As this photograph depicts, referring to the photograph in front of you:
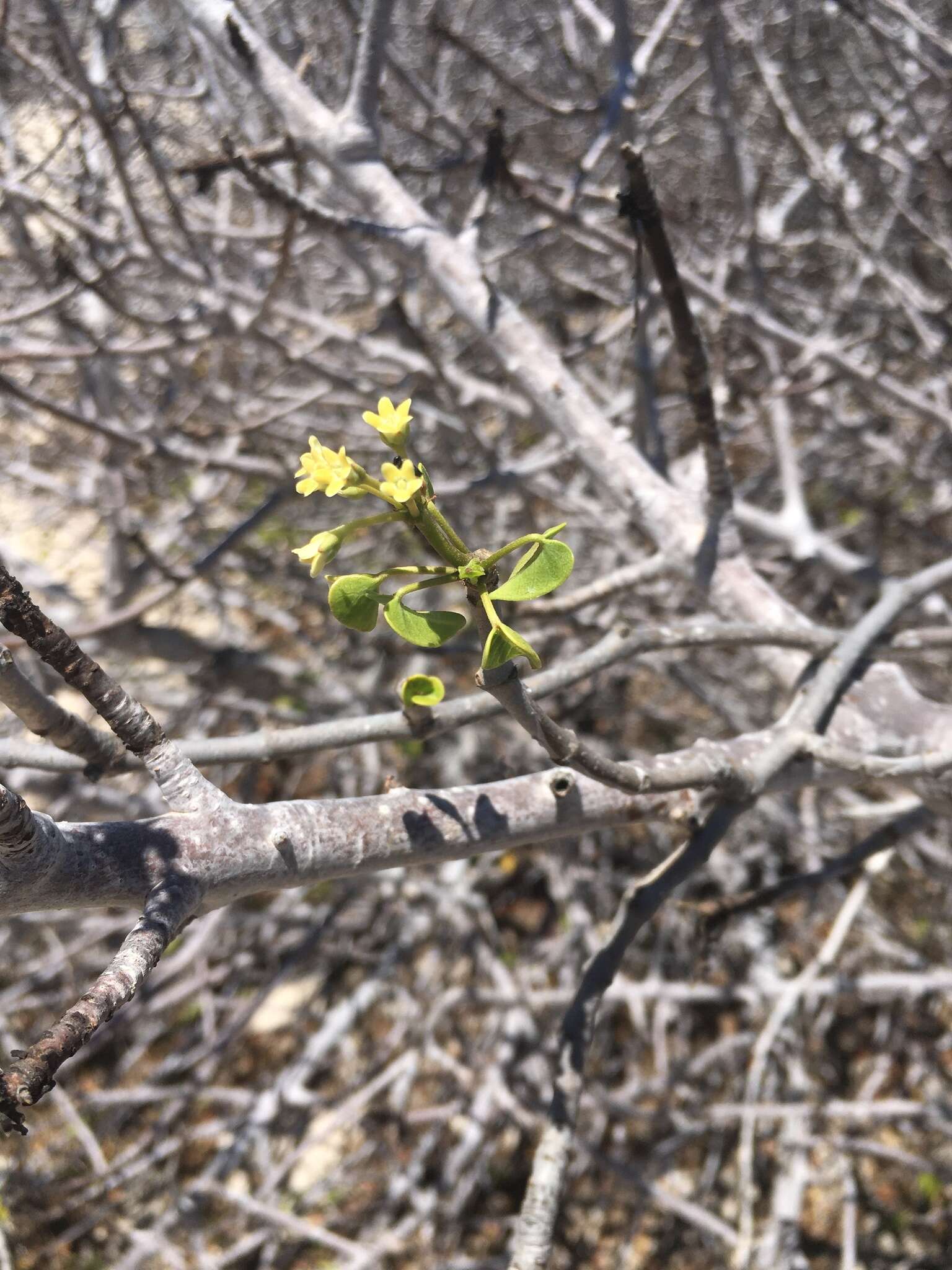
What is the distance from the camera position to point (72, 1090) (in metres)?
3.31

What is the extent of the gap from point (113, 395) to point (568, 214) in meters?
1.83

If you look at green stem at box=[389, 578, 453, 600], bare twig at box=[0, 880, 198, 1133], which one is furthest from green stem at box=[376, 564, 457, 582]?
bare twig at box=[0, 880, 198, 1133]

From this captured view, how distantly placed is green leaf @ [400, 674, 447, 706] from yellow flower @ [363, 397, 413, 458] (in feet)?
0.69

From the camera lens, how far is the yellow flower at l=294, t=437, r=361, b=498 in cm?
73

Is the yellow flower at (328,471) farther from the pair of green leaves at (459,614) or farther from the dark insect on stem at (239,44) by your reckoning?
the dark insect on stem at (239,44)

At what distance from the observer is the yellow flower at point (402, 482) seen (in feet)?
2.02

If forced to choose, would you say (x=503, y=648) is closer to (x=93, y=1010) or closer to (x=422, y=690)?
(x=422, y=690)

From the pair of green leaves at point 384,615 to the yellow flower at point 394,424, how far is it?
11cm

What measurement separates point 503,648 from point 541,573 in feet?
0.23

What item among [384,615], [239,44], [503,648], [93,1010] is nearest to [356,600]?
[384,615]

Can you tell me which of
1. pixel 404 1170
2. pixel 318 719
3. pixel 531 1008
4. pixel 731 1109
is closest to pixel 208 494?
pixel 318 719

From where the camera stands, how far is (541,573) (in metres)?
0.70

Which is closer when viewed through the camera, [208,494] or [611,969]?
[611,969]

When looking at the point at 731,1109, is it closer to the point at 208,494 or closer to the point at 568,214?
the point at 568,214
